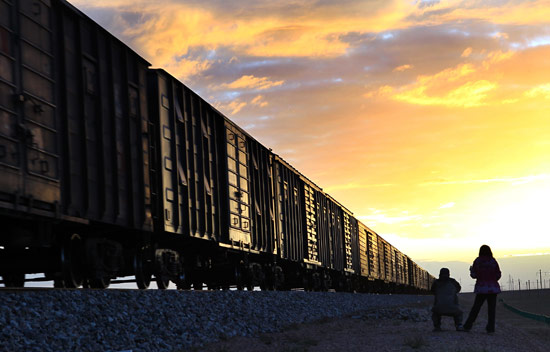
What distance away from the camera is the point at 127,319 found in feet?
32.4

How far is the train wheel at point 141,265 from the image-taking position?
44.0 feet

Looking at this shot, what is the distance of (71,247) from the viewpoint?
11344 mm

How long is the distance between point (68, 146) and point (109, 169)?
1485 millimetres

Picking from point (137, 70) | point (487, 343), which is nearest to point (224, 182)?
point (137, 70)

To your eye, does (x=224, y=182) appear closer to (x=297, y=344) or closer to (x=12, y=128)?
(x=297, y=344)

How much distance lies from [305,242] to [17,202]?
64.5 ft

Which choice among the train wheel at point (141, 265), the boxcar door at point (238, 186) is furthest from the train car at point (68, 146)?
the boxcar door at point (238, 186)

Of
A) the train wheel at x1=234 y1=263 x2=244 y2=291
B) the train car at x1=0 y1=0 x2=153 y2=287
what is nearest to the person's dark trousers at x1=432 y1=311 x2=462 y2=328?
the train car at x1=0 y1=0 x2=153 y2=287

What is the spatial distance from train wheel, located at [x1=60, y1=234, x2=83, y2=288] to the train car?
0.06ft

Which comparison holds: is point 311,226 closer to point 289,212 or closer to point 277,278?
point 289,212

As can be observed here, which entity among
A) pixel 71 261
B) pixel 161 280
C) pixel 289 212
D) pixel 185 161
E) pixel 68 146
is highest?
pixel 185 161

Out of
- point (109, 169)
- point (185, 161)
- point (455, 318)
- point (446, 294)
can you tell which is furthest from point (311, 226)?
point (109, 169)

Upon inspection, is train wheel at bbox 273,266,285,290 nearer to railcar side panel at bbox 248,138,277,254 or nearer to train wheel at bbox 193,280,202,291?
railcar side panel at bbox 248,138,277,254

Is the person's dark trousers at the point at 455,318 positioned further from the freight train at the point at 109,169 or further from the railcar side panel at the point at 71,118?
the railcar side panel at the point at 71,118
